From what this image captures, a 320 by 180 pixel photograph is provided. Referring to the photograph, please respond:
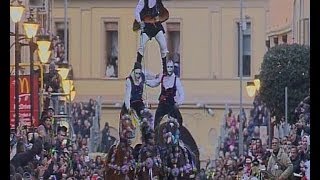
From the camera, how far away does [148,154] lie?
4.73 m

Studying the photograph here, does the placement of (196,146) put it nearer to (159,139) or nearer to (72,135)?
(159,139)

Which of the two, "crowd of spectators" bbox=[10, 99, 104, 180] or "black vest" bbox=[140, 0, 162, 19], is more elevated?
"black vest" bbox=[140, 0, 162, 19]

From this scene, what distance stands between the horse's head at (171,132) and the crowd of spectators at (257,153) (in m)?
0.24

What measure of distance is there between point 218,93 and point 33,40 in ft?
3.56

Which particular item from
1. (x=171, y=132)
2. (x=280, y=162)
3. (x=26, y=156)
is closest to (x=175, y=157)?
(x=171, y=132)

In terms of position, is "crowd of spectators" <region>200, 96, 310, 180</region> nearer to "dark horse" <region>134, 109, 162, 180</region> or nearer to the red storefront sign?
"dark horse" <region>134, 109, 162, 180</region>

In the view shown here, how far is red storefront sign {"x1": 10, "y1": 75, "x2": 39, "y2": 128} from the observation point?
4562mm

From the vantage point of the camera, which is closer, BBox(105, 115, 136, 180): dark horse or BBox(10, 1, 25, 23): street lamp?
BBox(10, 1, 25, 23): street lamp

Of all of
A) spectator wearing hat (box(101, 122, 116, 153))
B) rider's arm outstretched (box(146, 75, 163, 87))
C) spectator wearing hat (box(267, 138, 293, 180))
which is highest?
rider's arm outstretched (box(146, 75, 163, 87))

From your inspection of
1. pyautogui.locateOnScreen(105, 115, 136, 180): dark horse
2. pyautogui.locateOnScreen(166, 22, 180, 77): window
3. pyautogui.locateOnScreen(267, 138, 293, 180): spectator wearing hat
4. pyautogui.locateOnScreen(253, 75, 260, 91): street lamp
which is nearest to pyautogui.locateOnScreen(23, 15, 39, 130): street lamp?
pyautogui.locateOnScreen(105, 115, 136, 180): dark horse

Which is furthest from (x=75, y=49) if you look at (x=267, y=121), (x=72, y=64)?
(x=267, y=121)

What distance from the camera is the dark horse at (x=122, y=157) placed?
4.74 m

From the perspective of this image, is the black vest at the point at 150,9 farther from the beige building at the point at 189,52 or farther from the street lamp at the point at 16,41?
the street lamp at the point at 16,41

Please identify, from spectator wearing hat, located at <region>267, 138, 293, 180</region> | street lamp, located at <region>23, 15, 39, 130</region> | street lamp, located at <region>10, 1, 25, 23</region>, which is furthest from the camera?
spectator wearing hat, located at <region>267, 138, 293, 180</region>
